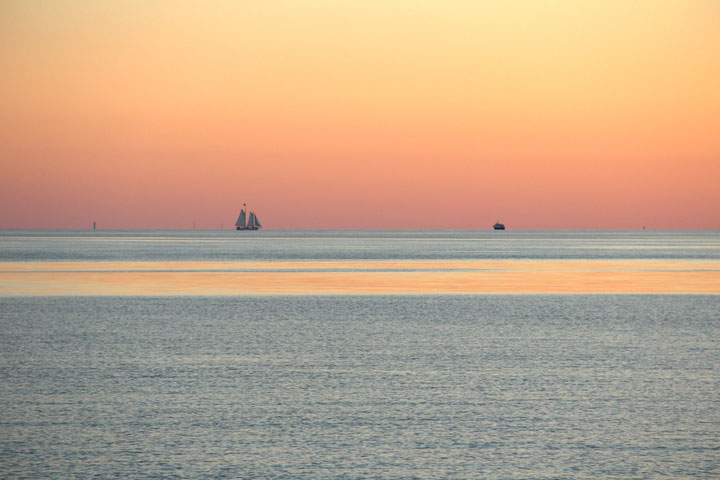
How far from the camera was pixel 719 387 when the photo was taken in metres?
14.5

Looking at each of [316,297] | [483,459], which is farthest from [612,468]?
[316,297]

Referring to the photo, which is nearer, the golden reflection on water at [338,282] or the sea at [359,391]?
the sea at [359,391]

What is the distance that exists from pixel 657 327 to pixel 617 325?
1128 millimetres

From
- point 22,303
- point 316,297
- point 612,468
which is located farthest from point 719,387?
point 22,303

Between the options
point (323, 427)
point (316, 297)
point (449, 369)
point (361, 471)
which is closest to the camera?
point (361, 471)

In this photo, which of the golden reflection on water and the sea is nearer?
the sea

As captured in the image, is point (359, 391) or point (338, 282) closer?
point (359, 391)

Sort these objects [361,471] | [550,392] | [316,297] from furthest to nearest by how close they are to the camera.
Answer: [316,297]
[550,392]
[361,471]

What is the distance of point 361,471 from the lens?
9578 millimetres

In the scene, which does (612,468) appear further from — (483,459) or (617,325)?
(617,325)

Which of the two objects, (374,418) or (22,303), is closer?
(374,418)

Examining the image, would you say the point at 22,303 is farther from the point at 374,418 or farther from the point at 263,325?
the point at 374,418

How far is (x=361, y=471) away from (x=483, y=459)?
153cm

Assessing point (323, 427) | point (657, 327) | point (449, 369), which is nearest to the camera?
point (323, 427)
